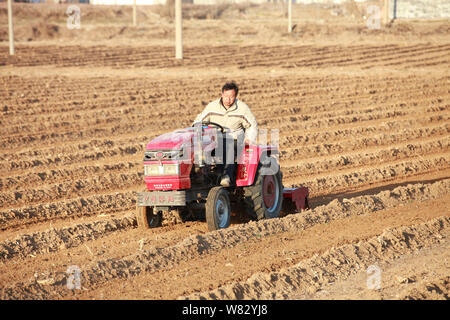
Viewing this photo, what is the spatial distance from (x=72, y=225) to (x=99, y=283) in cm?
232

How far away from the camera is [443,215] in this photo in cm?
839

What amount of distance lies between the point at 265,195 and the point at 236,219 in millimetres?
532

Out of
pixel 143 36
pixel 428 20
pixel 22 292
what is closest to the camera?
pixel 22 292

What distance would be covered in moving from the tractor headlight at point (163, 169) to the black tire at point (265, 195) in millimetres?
1018

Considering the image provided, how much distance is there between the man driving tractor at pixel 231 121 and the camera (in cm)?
776

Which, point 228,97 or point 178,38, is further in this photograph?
point 178,38

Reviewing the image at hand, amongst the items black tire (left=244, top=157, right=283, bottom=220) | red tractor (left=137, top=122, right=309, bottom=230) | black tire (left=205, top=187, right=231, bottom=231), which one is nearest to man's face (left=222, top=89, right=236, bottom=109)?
red tractor (left=137, top=122, right=309, bottom=230)

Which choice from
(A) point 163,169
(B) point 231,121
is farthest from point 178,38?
(A) point 163,169

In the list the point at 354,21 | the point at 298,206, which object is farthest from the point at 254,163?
the point at 354,21

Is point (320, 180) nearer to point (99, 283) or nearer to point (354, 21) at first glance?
point (99, 283)

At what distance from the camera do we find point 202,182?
25.1 feet

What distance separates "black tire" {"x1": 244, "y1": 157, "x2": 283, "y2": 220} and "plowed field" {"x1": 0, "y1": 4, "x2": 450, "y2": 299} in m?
0.27

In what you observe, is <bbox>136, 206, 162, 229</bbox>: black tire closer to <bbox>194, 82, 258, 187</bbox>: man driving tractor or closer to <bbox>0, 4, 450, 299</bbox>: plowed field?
<bbox>0, 4, 450, 299</bbox>: plowed field

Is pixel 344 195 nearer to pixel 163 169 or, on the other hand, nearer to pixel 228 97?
pixel 228 97
